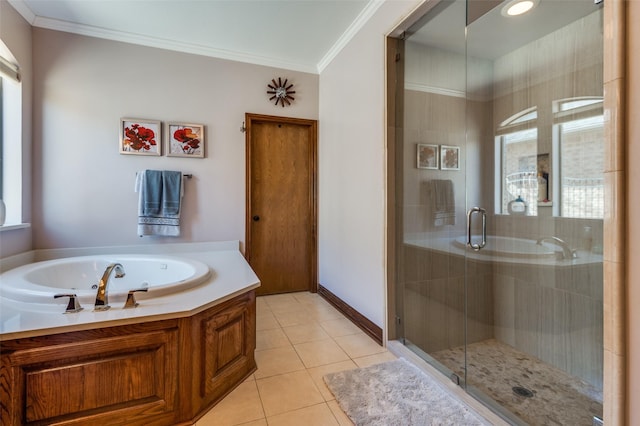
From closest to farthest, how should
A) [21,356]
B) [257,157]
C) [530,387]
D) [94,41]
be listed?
1. [21,356]
2. [530,387]
3. [94,41]
4. [257,157]

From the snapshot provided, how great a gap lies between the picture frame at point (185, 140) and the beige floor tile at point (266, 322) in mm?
1742

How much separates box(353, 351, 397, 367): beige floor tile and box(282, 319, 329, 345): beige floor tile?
0.40 metres

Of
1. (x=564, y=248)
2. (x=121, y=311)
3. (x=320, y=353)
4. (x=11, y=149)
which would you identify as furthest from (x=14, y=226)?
(x=564, y=248)

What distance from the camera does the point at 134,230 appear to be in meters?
2.93

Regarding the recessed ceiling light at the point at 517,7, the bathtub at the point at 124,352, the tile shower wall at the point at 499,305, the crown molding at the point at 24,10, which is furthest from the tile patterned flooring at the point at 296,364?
the crown molding at the point at 24,10

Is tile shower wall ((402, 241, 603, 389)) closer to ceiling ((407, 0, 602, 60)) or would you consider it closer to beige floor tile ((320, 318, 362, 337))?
beige floor tile ((320, 318, 362, 337))

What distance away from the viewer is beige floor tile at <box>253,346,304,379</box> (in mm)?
1892

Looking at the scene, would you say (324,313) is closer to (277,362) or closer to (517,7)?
(277,362)

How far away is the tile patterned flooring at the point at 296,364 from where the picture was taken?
151 centimetres

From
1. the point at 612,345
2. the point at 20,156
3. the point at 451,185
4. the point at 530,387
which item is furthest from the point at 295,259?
the point at 612,345

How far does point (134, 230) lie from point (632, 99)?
3.47 m

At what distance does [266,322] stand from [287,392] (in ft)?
3.38

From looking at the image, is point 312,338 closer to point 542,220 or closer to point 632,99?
point 542,220

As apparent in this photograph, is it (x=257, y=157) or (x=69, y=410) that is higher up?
(x=257, y=157)
